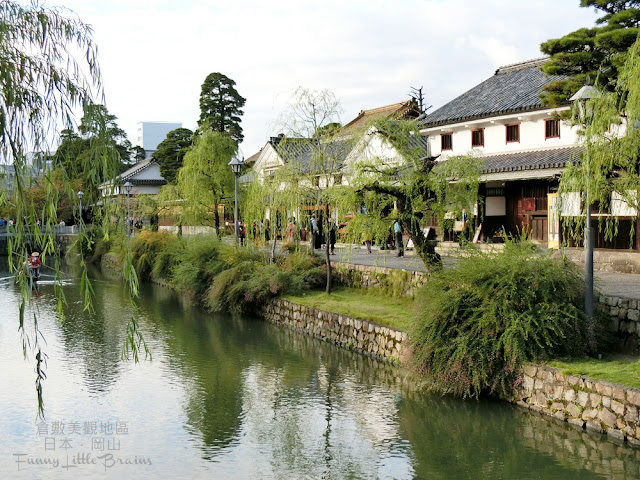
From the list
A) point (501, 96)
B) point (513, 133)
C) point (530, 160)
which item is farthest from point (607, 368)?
point (501, 96)

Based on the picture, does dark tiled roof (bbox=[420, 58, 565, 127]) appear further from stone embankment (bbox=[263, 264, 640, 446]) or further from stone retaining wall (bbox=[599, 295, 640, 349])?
stone retaining wall (bbox=[599, 295, 640, 349])

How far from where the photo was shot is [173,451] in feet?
31.3

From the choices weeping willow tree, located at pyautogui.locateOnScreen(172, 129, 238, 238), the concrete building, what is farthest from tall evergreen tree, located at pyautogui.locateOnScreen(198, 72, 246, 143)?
the concrete building

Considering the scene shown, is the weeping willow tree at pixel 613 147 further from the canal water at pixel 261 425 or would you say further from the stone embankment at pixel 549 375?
the canal water at pixel 261 425

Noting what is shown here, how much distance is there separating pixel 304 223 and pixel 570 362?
12854mm

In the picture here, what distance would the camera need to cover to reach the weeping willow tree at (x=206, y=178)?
29.5 metres

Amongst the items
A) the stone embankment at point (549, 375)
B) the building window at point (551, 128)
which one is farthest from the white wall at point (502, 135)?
the stone embankment at point (549, 375)

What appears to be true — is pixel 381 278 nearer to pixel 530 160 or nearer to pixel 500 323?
pixel 530 160

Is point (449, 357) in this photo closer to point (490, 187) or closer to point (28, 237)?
point (28, 237)

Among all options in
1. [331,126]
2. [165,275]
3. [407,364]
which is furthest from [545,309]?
[165,275]

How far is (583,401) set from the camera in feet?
32.0

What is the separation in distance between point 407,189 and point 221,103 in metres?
34.6

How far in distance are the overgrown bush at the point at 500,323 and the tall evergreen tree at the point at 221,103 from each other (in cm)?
3789

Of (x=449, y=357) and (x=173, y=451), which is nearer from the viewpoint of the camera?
(x=173, y=451)
